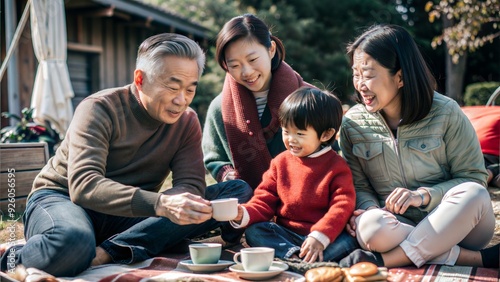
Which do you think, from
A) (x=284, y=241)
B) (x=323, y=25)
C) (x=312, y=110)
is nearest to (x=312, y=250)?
(x=284, y=241)

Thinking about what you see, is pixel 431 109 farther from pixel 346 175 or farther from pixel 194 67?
pixel 194 67

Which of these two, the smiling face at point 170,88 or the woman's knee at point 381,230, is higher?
the smiling face at point 170,88

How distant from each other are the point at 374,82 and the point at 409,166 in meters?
0.50

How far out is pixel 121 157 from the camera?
10.5 ft

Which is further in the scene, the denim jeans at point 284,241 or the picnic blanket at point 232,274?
the denim jeans at point 284,241

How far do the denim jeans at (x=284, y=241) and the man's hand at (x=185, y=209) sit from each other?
52cm


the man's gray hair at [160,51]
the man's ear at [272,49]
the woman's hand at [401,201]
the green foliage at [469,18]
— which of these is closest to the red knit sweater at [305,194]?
the woman's hand at [401,201]

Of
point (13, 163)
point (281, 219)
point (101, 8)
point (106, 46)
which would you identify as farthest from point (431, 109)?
point (106, 46)

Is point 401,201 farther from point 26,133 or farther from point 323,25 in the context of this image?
point 323,25

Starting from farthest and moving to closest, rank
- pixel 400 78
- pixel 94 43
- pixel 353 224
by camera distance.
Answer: pixel 94 43, pixel 400 78, pixel 353 224

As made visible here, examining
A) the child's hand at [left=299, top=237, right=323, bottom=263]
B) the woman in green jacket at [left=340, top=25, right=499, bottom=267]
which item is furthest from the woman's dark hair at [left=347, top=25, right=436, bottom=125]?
the child's hand at [left=299, top=237, right=323, bottom=263]

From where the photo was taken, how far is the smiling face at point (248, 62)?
3.70m

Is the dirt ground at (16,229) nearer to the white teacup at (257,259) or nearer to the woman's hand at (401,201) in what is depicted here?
the woman's hand at (401,201)

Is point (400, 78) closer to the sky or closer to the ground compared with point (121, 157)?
A: closer to the sky
